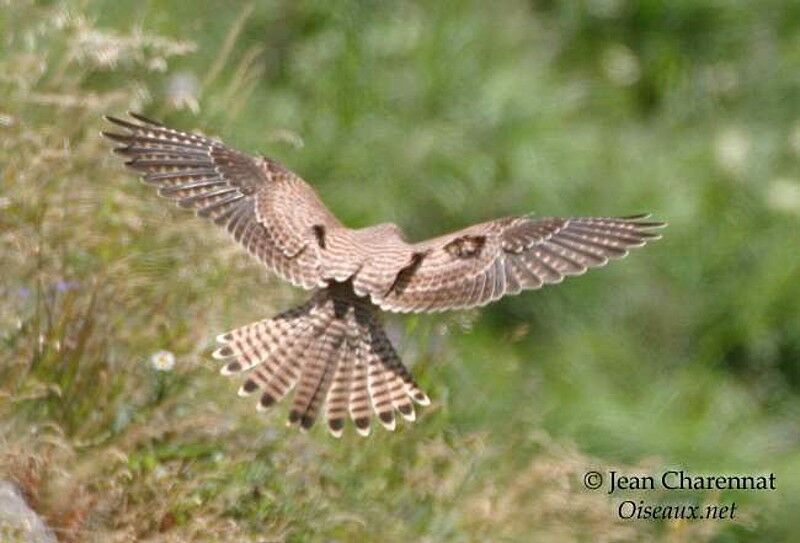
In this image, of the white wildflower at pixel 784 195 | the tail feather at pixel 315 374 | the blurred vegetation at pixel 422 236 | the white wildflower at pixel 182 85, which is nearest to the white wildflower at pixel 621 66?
the blurred vegetation at pixel 422 236

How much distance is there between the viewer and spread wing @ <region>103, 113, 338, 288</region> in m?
7.29

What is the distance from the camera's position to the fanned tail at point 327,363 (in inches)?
279

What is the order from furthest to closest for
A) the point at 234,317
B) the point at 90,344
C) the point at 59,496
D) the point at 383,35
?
the point at 383,35
the point at 234,317
the point at 90,344
the point at 59,496

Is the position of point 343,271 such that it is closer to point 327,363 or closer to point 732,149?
point 327,363

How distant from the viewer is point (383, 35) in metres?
11.3

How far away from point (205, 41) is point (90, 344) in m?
4.07

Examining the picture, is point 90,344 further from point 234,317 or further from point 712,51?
point 712,51

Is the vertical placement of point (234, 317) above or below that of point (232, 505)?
above

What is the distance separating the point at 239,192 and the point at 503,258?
3.27 feet

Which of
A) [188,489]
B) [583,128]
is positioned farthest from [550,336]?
[188,489]

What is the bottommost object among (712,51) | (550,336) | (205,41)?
(550,336)

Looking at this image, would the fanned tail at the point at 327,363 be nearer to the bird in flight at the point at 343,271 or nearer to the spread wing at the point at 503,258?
the bird in flight at the point at 343,271

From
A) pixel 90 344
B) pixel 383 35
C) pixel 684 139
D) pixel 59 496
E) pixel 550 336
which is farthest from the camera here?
pixel 684 139

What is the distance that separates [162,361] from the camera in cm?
685
